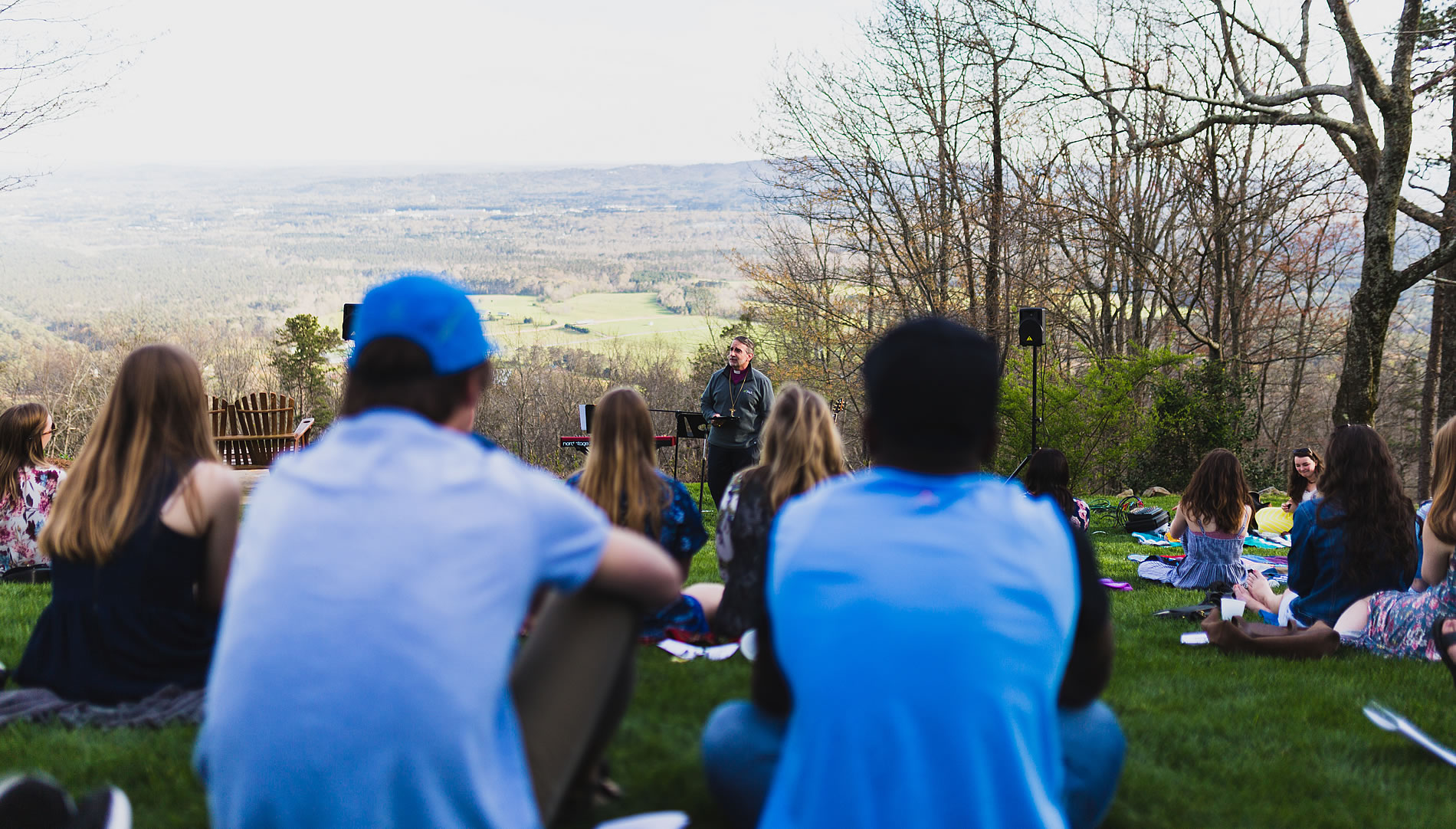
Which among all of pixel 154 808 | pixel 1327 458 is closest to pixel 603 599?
pixel 154 808

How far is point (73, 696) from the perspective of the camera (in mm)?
3094

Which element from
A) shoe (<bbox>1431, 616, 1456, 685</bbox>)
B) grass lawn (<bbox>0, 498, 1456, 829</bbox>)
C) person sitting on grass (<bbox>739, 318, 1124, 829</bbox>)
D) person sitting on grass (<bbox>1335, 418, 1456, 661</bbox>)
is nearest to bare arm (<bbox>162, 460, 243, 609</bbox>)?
grass lawn (<bbox>0, 498, 1456, 829</bbox>)

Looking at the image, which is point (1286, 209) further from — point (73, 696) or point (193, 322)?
point (193, 322)

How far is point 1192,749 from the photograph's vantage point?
10.2 ft

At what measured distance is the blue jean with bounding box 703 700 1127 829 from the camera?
207cm

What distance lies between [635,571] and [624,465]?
234 centimetres

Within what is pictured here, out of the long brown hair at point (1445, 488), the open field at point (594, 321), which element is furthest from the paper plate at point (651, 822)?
the open field at point (594, 321)

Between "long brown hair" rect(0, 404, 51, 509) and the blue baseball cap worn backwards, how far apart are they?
458 centimetres

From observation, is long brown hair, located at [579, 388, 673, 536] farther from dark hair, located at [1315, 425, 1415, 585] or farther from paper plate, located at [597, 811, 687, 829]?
dark hair, located at [1315, 425, 1415, 585]

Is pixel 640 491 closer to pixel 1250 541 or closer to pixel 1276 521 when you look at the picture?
pixel 1250 541

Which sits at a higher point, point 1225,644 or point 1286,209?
point 1286,209

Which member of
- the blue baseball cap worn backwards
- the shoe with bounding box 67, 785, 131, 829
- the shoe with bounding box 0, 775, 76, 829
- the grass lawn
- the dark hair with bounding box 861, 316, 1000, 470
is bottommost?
the grass lawn

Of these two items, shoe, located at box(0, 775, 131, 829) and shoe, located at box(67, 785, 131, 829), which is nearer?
shoe, located at box(0, 775, 131, 829)

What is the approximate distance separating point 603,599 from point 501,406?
124 feet
